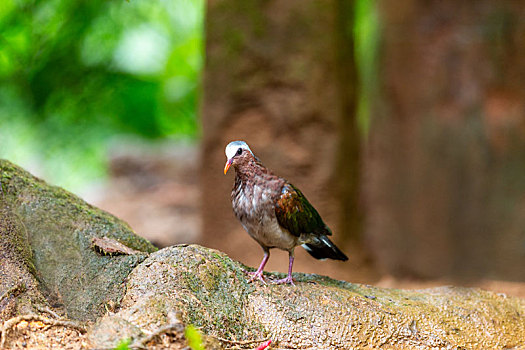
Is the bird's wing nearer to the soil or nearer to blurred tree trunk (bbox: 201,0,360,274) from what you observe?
the soil

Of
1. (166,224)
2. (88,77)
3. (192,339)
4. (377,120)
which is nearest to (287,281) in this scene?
(192,339)

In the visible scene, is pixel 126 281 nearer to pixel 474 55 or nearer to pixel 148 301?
pixel 148 301

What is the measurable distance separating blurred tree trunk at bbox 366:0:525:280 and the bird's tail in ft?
11.4

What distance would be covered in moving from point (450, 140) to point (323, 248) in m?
3.64

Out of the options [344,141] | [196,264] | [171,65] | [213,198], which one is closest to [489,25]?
[344,141]

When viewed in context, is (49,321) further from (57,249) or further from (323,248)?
(323,248)

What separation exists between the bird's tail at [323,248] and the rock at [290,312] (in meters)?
0.20

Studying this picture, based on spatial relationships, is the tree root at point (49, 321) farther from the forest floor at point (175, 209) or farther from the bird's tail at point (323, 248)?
the forest floor at point (175, 209)

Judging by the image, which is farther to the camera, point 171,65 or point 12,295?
point 171,65

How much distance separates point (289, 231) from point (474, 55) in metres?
4.18

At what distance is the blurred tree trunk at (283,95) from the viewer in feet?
19.5

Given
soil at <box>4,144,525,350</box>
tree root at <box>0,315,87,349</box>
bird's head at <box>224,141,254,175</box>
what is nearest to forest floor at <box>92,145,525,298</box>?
soil at <box>4,144,525,350</box>

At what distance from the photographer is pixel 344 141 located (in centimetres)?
623

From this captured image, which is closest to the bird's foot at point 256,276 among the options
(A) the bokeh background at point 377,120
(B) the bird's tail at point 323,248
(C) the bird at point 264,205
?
(C) the bird at point 264,205
